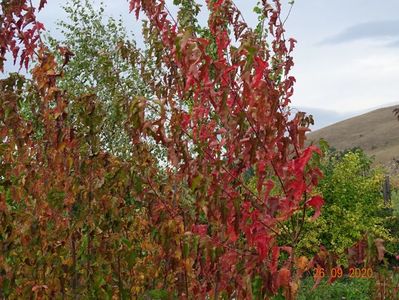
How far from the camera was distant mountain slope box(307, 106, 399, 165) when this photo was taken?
119000 mm

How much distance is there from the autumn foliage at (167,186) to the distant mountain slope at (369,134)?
10597 centimetres

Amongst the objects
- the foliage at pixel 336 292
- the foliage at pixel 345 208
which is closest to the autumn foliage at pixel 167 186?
the foliage at pixel 336 292

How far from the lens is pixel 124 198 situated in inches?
209

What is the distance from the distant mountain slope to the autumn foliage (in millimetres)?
105971

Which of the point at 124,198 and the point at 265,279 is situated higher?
the point at 124,198

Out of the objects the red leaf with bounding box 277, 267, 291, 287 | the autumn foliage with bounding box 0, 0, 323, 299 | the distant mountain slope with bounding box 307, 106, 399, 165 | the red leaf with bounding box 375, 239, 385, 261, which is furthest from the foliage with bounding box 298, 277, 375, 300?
the distant mountain slope with bounding box 307, 106, 399, 165

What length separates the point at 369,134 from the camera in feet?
427

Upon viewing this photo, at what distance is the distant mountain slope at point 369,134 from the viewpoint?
4685 inches

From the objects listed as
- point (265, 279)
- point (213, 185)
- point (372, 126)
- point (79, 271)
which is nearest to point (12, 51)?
point (79, 271)

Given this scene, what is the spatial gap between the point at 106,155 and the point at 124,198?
723 millimetres

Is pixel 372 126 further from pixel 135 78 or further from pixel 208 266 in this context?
pixel 208 266

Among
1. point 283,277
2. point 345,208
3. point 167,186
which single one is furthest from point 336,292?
point 283,277

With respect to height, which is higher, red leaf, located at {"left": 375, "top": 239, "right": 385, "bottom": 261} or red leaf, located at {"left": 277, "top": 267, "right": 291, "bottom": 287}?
red leaf, located at {"left": 375, "top": 239, "right": 385, "bottom": 261}

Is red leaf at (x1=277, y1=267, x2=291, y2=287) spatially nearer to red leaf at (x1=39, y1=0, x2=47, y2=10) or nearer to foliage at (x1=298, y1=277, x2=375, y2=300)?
red leaf at (x1=39, y1=0, x2=47, y2=10)
